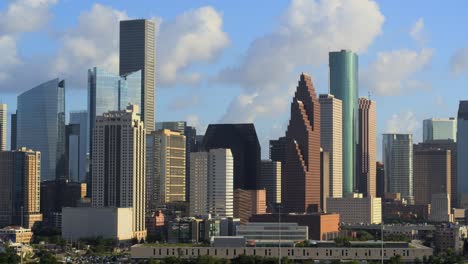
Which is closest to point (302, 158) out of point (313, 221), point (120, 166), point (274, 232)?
point (313, 221)

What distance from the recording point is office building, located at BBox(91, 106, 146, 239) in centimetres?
16238

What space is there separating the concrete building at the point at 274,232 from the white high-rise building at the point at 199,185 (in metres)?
21.5

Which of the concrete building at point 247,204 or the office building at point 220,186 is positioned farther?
the concrete building at point 247,204

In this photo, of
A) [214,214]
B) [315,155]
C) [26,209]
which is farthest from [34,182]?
[315,155]

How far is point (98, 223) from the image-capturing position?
510ft

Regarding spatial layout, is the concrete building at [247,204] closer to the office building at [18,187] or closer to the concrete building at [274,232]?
the concrete building at [274,232]

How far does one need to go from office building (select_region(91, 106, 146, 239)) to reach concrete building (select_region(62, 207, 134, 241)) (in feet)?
13.5

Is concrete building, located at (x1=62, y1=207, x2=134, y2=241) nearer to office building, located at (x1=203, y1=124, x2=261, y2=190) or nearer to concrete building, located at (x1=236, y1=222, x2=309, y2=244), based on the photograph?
concrete building, located at (x1=236, y1=222, x2=309, y2=244)

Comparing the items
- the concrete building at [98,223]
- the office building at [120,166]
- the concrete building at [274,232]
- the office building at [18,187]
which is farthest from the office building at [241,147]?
the concrete building at [98,223]

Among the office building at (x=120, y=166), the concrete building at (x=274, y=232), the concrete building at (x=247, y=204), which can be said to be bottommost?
the concrete building at (x=274, y=232)

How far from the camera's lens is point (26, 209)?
7318 inches

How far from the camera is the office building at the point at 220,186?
17262cm

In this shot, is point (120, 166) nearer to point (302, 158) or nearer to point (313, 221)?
point (313, 221)

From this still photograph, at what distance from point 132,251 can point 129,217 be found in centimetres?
2885
